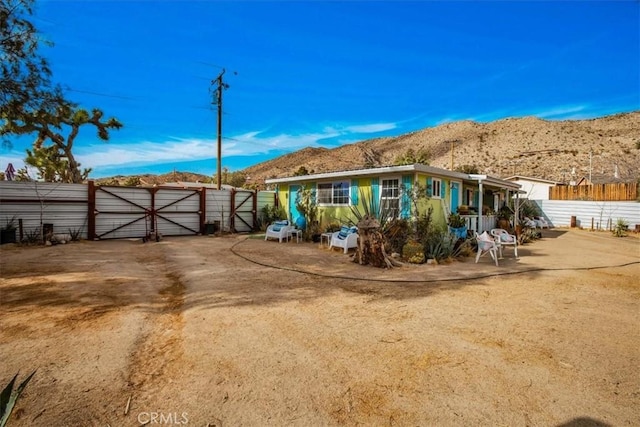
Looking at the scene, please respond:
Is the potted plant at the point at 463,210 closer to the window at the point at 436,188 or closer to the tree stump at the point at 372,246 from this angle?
the window at the point at 436,188

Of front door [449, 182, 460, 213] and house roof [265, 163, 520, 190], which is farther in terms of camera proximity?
front door [449, 182, 460, 213]

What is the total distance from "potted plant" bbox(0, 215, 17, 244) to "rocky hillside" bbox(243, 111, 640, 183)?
78.5 feet

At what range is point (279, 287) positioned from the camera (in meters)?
5.43

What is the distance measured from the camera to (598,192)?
19.1 metres

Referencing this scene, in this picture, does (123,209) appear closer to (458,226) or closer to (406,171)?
(406,171)

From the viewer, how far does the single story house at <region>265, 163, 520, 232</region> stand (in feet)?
34.1

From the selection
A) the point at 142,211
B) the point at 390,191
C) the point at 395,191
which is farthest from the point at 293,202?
the point at 142,211

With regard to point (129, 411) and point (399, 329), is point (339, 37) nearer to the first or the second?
point (399, 329)

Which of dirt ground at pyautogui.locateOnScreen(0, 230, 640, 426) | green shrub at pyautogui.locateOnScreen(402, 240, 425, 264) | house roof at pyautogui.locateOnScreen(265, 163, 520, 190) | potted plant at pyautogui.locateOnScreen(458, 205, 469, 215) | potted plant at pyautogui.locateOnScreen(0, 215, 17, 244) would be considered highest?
house roof at pyautogui.locateOnScreen(265, 163, 520, 190)

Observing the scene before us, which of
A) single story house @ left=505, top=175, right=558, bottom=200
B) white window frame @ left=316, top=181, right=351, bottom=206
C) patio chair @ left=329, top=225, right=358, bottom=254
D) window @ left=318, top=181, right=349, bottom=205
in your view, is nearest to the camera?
patio chair @ left=329, top=225, right=358, bottom=254

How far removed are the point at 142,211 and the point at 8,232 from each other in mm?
3874

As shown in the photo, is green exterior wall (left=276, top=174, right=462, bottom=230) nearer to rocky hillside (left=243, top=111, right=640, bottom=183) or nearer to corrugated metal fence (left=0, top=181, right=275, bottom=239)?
corrugated metal fence (left=0, top=181, right=275, bottom=239)

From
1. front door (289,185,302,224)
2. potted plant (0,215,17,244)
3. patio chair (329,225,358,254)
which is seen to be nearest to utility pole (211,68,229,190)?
front door (289,185,302,224)

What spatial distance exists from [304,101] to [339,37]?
12.7m
